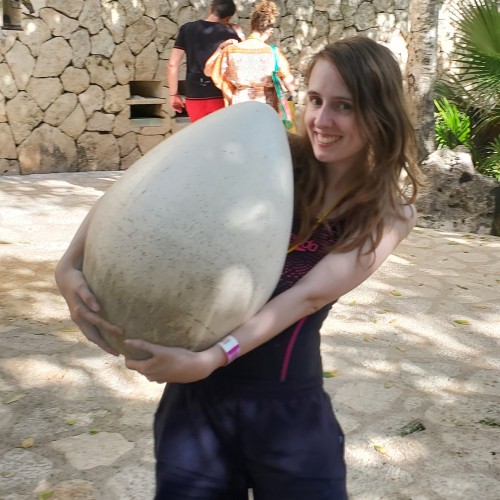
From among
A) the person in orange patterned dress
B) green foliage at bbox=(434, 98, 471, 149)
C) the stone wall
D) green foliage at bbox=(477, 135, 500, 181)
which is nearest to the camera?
the person in orange patterned dress

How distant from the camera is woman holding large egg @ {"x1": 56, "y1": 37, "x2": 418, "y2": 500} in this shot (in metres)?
1.42

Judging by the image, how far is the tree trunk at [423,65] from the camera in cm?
741

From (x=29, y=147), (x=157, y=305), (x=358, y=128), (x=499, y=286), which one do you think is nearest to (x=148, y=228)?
(x=157, y=305)

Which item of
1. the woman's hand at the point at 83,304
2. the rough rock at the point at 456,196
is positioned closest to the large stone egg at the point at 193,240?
the woman's hand at the point at 83,304

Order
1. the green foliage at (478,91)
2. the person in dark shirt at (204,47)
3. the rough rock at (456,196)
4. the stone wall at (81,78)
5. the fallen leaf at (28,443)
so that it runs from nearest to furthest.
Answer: the fallen leaf at (28,443) < the person in dark shirt at (204,47) < the rough rock at (456,196) < the green foliage at (478,91) < the stone wall at (81,78)

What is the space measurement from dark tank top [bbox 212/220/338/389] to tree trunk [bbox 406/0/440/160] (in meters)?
6.05

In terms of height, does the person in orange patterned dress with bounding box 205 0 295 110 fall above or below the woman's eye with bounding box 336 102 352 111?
below

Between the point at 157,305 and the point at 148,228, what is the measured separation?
12 centimetres

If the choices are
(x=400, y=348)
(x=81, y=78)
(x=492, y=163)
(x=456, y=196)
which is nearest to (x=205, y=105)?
(x=456, y=196)

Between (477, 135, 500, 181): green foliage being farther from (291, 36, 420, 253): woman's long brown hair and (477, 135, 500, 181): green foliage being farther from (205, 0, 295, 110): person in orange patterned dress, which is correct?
(291, 36, 420, 253): woman's long brown hair

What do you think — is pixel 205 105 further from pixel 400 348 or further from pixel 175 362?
pixel 175 362

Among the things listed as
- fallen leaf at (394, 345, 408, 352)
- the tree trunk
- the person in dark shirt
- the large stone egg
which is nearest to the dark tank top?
the large stone egg

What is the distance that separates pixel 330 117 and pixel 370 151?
0.12 metres

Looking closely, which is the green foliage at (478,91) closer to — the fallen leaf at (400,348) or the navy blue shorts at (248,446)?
the fallen leaf at (400,348)
